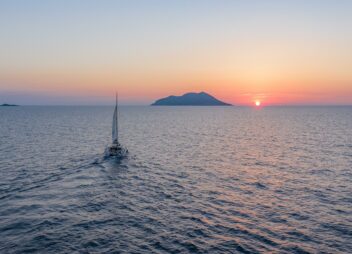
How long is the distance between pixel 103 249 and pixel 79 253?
249 cm

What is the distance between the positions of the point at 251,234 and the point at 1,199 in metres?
37.2

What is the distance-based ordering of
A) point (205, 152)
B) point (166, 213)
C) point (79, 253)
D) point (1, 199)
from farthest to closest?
1. point (205, 152)
2. point (1, 199)
3. point (166, 213)
4. point (79, 253)

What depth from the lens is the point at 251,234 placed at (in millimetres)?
37500

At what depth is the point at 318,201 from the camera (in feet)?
161

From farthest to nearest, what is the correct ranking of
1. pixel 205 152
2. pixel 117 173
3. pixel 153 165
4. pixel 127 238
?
1. pixel 205 152
2. pixel 153 165
3. pixel 117 173
4. pixel 127 238

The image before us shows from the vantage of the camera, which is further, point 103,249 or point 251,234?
point 251,234

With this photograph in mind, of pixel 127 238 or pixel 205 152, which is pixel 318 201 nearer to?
pixel 127 238

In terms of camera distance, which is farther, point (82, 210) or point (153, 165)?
point (153, 165)

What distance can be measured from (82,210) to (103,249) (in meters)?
12.3

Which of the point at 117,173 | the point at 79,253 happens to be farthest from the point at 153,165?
the point at 79,253

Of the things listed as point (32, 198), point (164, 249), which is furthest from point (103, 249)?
point (32, 198)

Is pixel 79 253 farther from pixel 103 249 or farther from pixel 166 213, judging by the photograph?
pixel 166 213

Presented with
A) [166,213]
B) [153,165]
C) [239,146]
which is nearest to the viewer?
[166,213]

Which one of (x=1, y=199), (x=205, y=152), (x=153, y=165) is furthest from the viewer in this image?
(x=205, y=152)
